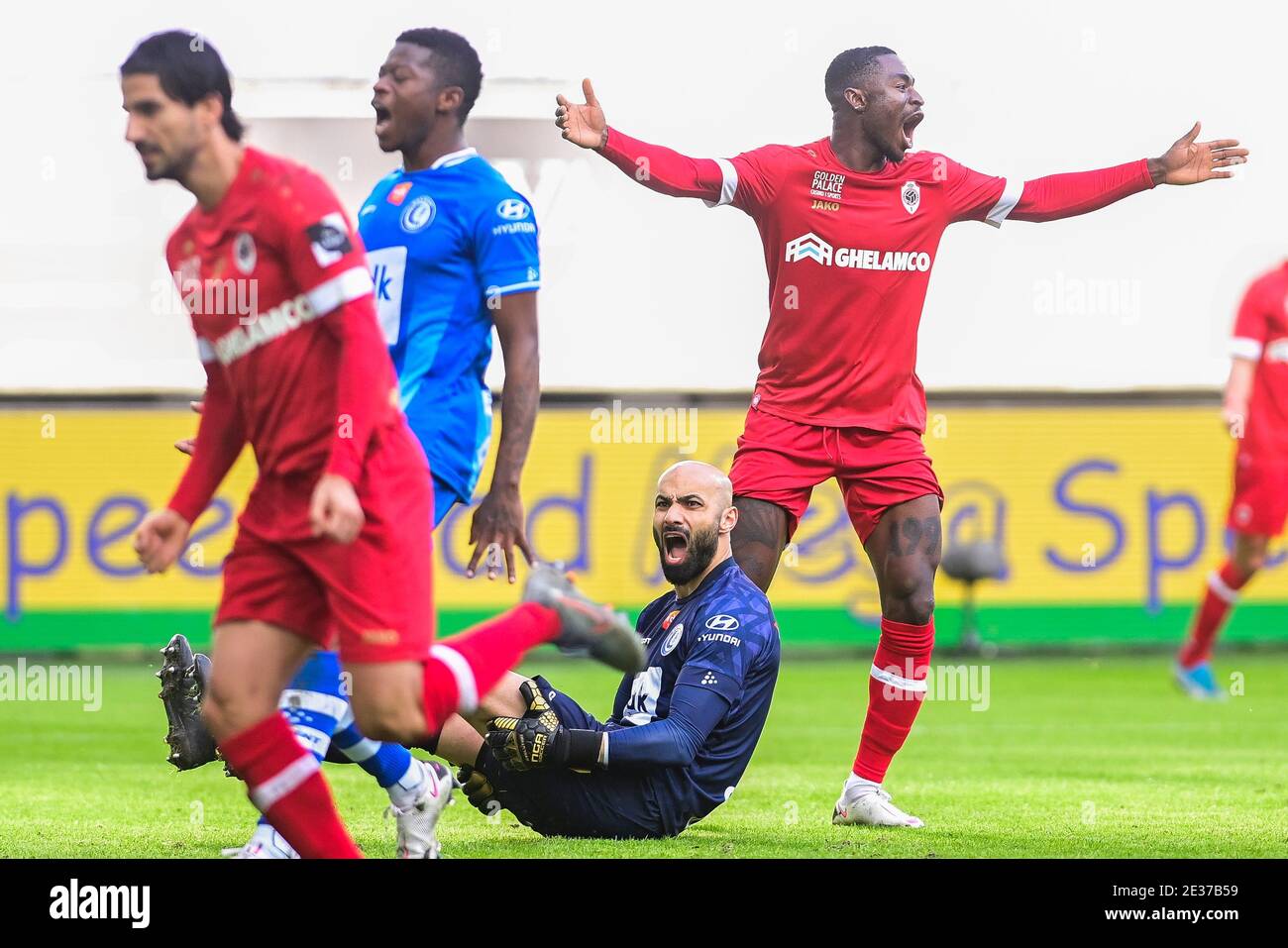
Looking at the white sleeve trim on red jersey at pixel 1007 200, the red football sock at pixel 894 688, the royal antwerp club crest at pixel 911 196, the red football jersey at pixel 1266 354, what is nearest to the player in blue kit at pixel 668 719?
the red football sock at pixel 894 688

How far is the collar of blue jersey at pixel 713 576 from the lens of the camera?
6.16 meters

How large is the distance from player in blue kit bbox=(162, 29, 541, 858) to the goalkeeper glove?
27cm

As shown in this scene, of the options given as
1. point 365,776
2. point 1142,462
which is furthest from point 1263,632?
point 365,776

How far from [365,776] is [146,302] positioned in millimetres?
12045

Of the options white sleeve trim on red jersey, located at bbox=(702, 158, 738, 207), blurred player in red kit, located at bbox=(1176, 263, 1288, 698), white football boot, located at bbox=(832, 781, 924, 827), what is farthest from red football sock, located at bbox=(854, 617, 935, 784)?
blurred player in red kit, located at bbox=(1176, 263, 1288, 698)

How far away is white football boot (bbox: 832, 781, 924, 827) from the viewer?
655 cm

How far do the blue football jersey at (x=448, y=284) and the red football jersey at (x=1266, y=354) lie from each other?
721 centimetres

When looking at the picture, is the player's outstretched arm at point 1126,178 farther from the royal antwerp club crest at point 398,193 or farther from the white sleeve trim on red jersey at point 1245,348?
the white sleeve trim on red jersey at point 1245,348

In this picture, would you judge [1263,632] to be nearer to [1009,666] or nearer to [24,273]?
[1009,666]

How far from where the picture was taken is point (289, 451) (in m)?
4.52

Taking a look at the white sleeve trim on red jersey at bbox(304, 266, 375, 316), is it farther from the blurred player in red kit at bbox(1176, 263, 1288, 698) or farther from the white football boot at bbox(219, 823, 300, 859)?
the blurred player in red kit at bbox(1176, 263, 1288, 698)

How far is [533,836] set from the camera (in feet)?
20.2

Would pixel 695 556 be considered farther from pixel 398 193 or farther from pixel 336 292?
pixel 336 292
